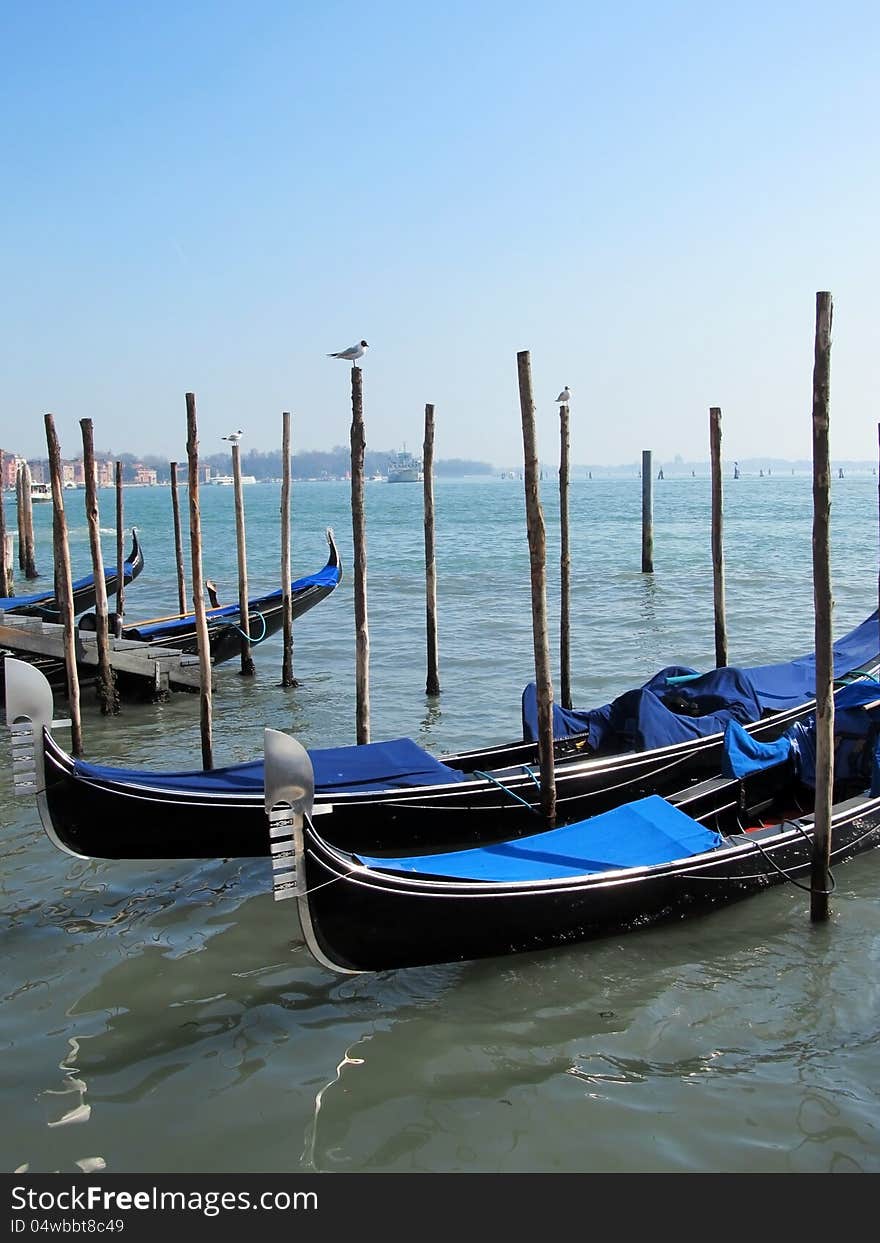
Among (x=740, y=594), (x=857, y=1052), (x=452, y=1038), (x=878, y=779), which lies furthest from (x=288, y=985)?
(x=740, y=594)

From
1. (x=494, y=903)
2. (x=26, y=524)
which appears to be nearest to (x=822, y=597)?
(x=494, y=903)

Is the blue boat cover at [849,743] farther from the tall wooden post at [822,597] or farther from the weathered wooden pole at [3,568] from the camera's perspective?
the weathered wooden pole at [3,568]

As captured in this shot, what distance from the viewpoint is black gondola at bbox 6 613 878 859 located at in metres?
4.89

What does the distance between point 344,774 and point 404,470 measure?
124330 millimetres

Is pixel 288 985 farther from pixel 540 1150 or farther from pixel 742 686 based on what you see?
pixel 742 686

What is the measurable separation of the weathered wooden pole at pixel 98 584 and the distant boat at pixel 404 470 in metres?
115

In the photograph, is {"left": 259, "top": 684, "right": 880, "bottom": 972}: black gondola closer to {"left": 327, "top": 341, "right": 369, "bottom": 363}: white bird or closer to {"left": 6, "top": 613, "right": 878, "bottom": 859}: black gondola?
{"left": 6, "top": 613, "right": 878, "bottom": 859}: black gondola

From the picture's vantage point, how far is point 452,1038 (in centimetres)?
390

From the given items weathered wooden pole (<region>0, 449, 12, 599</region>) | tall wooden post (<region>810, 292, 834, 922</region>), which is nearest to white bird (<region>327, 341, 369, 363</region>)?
tall wooden post (<region>810, 292, 834, 922</region>)

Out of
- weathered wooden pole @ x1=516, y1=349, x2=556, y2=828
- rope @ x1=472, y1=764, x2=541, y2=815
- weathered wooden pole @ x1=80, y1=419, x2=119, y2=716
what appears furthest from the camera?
weathered wooden pole @ x1=80, y1=419, x2=119, y2=716

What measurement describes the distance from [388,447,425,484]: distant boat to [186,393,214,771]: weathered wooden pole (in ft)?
381

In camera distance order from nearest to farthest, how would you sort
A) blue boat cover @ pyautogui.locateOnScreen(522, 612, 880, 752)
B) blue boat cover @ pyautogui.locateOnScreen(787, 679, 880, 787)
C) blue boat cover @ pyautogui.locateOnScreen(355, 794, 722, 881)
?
blue boat cover @ pyautogui.locateOnScreen(355, 794, 722, 881), blue boat cover @ pyautogui.locateOnScreen(787, 679, 880, 787), blue boat cover @ pyautogui.locateOnScreen(522, 612, 880, 752)

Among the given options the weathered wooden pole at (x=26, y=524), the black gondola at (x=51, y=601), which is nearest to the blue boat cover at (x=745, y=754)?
the black gondola at (x=51, y=601)
